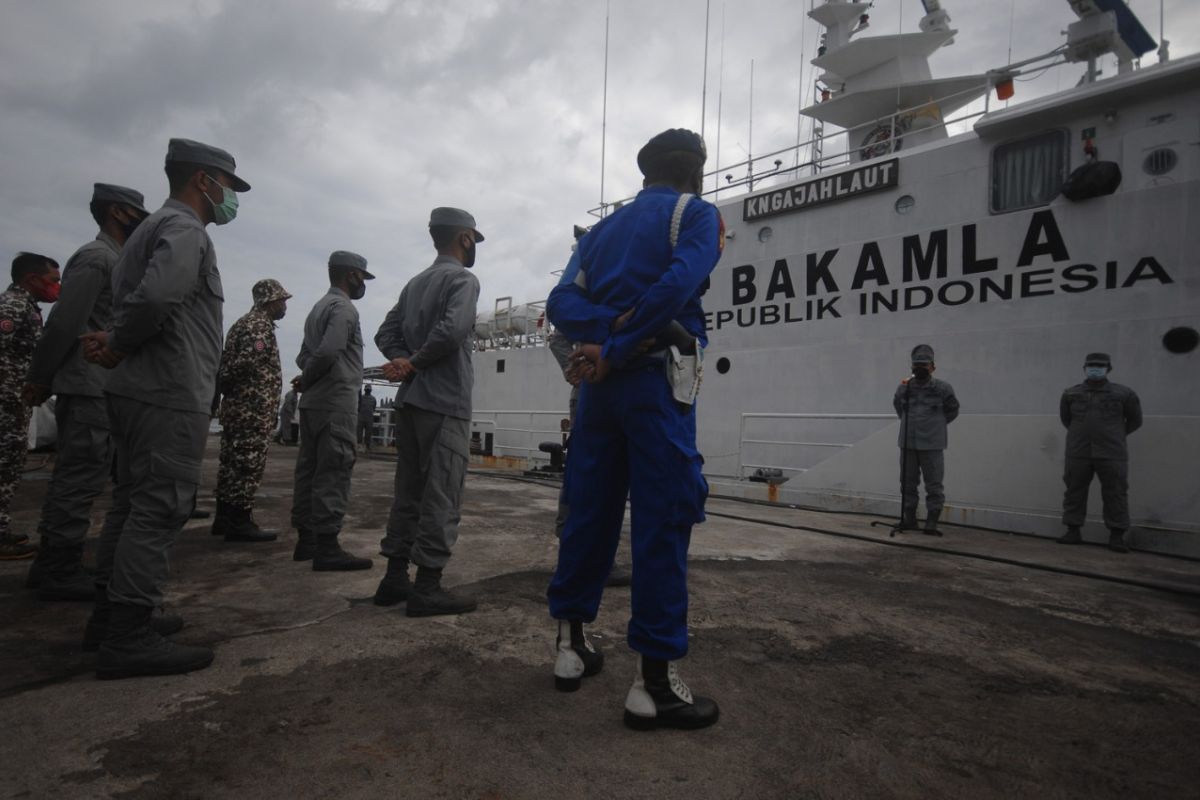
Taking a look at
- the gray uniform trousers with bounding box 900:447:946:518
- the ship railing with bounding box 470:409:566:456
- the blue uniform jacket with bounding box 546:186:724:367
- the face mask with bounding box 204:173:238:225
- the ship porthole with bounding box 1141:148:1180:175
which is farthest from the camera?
the ship railing with bounding box 470:409:566:456

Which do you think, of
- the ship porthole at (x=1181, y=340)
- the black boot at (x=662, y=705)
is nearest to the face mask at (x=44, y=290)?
the black boot at (x=662, y=705)

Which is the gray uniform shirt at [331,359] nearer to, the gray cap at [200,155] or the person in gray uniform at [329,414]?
the person in gray uniform at [329,414]

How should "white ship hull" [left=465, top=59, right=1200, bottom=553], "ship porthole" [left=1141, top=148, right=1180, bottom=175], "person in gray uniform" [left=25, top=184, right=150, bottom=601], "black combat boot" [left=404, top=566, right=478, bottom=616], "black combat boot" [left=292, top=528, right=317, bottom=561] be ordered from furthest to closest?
"ship porthole" [left=1141, top=148, right=1180, bottom=175], "white ship hull" [left=465, top=59, right=1200, bottom=553], "black combat boot" [left=292, top=528, right=317, bottom=561], "person in gray uniform" [left=25, top=184, right=150, bottom=601], "black combat boot" [left=404, top=566, right=478, bottom=616]

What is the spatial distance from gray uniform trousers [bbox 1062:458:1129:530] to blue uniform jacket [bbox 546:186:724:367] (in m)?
5.29

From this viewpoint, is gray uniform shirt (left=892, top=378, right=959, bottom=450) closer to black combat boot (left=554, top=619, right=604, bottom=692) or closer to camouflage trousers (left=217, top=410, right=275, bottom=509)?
black combat boot (left=554, top=619, right=604, bottom=692)

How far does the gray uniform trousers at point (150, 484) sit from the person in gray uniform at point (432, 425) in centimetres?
81

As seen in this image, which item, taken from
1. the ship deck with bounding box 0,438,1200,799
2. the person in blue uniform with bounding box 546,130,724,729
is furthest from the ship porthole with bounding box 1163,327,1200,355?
the person in blue uniform with bounding box 546,130,724,729

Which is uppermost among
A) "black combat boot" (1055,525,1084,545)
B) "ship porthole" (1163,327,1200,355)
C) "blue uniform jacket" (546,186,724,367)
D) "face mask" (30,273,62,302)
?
"ship porthole" (1163,327,1200,355)

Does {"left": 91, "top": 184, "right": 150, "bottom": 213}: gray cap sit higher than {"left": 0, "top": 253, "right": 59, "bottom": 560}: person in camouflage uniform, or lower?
higher

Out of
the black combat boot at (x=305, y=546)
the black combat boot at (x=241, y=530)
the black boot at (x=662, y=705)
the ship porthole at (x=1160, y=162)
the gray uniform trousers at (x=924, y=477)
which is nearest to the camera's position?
the black boot at (x=662, y=705)

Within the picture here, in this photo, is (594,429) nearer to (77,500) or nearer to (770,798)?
(770,798)

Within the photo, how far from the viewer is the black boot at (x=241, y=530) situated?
13.3ft

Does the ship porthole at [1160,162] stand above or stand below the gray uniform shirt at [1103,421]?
above

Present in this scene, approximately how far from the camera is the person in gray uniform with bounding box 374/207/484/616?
2.65m
